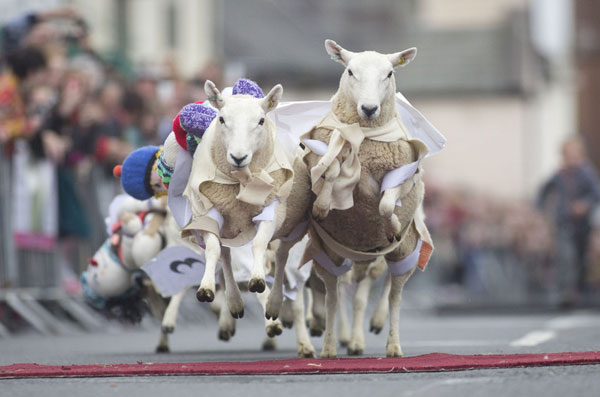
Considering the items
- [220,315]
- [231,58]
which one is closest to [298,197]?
[220,315]

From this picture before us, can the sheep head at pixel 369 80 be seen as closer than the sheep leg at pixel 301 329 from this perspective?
Yes

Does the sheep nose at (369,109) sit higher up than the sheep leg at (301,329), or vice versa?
the sheep nose at (369,109)

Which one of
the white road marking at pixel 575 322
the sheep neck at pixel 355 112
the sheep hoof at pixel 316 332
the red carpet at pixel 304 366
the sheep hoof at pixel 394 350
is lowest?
the red carpet at pixel 304 366

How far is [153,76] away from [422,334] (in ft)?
17.0

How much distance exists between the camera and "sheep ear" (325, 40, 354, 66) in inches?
384

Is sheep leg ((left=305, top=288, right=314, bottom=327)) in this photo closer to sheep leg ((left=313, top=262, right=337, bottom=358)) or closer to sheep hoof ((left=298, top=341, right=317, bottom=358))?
sheep leg ((left=313, top=262, right=337, bottom=358))

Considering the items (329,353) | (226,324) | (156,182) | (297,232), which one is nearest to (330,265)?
(297,232)

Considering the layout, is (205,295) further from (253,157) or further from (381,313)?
(381,313)

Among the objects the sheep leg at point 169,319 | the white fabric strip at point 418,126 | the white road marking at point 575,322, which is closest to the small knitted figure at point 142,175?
the sheep leg at point 169,319

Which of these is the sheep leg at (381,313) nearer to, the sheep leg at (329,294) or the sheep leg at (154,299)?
the sheep leg at (329,294)

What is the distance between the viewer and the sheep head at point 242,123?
8.96 metres

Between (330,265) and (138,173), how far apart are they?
1.64 metres

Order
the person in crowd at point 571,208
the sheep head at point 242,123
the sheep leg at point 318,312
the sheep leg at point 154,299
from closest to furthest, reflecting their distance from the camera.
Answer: the sheep head at point 242,123 → the sheep leg at point 318,312 → the sheep leg at point 154,299 → the person in crowd at point 571,208

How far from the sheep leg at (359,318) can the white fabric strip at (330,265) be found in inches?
23.4
